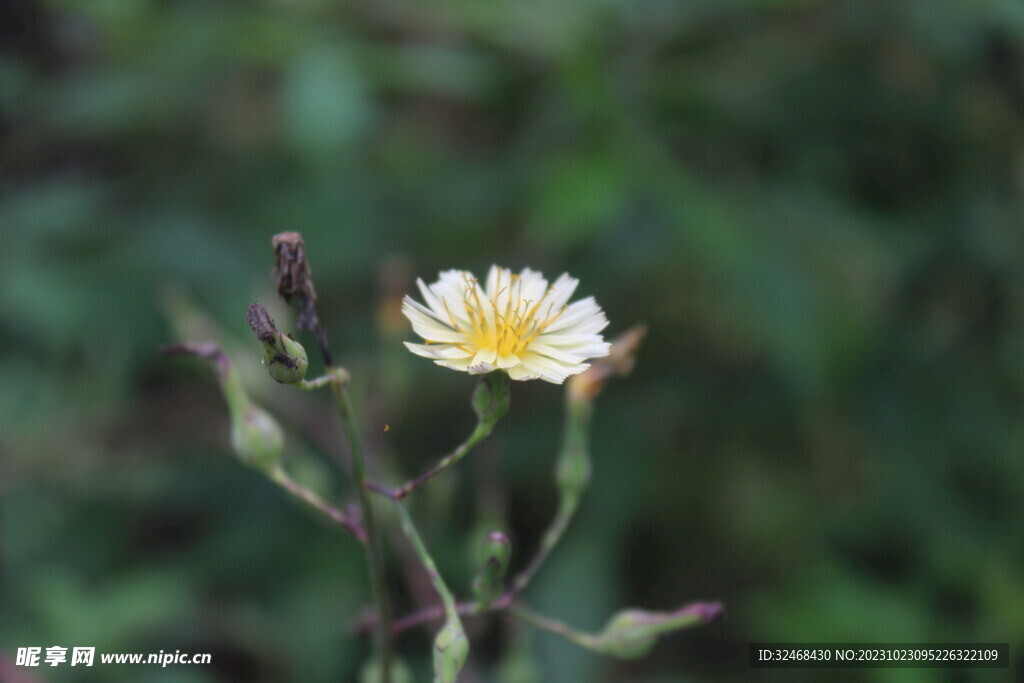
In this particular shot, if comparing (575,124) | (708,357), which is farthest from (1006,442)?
(575,124)

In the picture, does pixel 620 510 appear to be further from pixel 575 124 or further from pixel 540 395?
pixel 575 124

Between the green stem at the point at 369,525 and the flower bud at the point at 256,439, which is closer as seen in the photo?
the green stem at the point at 369,525

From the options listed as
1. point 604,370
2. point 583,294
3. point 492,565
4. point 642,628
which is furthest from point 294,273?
point 583,294

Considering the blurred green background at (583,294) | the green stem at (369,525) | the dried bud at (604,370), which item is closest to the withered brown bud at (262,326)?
Answer: the green stem at (369,525)

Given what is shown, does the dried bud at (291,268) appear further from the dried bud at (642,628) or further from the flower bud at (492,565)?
the dried bud at (642,628)

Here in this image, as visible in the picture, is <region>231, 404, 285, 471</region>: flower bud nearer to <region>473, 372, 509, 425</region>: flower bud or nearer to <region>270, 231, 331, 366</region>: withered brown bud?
<region>270, 231, 331, 366</region>: withered brown bud

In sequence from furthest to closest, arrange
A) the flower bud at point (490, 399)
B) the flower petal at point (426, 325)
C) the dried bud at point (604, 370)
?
the dried bud at point (604, 370) < the flower petal at point (426, 325) < the flower bud at point (490, 399)
